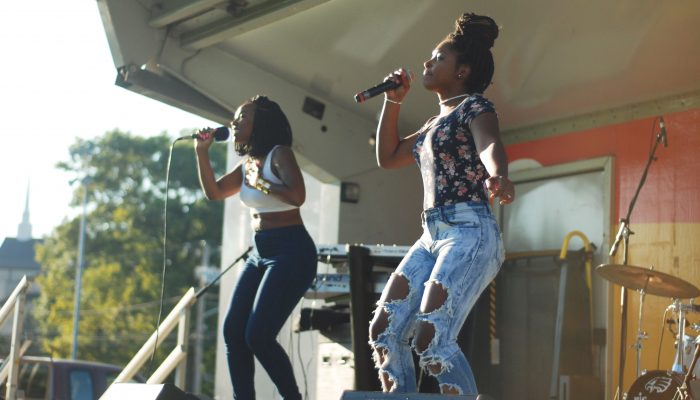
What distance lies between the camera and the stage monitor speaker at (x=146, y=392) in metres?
4.54

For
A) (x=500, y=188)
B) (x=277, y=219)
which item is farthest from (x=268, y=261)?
(x=500, y=188)

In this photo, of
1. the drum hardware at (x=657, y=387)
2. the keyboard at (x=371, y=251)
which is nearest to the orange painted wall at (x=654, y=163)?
the drum hardware at (x=657, y=387)

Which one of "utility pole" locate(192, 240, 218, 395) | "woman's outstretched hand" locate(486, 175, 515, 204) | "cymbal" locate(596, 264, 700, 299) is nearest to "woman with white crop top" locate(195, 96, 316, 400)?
"woman's outstretched hand" locate(486, 175, 515, 204)

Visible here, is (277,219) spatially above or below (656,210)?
below

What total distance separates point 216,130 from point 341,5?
1.65 meters

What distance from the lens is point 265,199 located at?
532 cm

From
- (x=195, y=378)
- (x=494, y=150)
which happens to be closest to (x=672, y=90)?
(x=494, y=150)

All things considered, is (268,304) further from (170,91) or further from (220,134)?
(170,91)

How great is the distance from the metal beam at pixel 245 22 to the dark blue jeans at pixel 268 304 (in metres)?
1.78

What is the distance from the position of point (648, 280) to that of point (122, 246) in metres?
44.7

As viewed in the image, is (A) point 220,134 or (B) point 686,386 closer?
(A) point 220,134

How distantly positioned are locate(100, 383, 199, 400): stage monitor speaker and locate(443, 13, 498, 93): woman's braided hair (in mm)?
1798

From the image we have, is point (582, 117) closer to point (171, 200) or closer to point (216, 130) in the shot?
point (216, 130)

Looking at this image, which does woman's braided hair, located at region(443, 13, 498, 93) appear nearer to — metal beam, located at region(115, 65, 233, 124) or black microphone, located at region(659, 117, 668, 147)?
black microphone, located at region(659, 117, 668, 147)
